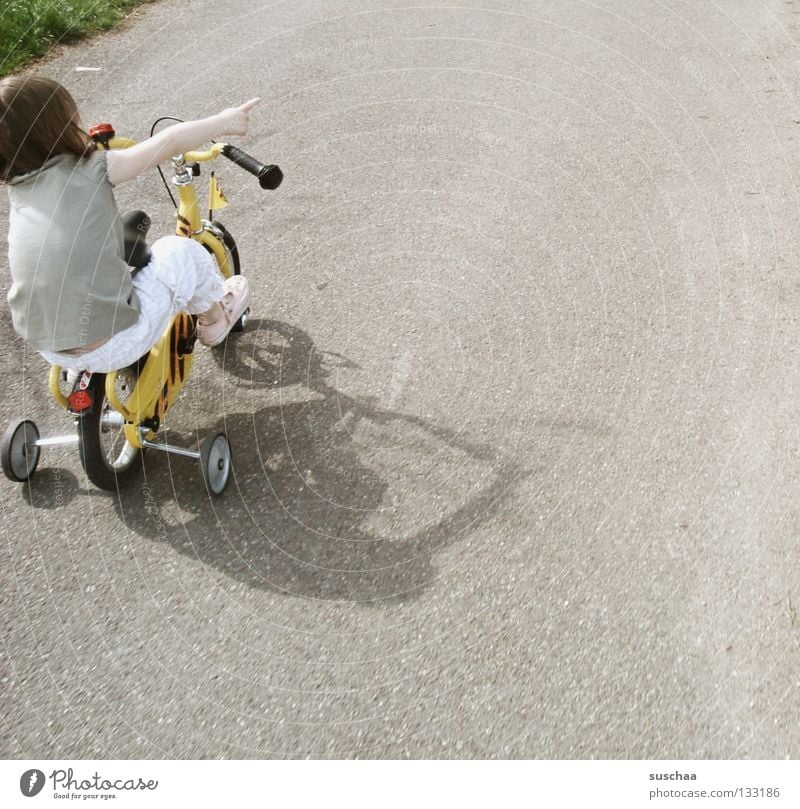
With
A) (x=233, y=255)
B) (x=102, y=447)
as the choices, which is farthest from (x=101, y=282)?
(x=233, y=255)

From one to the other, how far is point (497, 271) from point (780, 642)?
8.00 feet

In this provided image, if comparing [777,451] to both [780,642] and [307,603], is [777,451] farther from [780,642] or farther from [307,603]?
[307,603]

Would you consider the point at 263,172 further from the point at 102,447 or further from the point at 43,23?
the point at 43,23

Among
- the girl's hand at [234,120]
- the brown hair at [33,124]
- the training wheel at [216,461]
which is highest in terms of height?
the brown hair at [33,124]

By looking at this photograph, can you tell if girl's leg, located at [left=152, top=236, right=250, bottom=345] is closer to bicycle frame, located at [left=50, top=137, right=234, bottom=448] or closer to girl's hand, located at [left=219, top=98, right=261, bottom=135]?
bicycle frame, located at [left=50, top=137, right=234, bottom=448]

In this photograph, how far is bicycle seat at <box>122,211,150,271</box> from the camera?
2.92m

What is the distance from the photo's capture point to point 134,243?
294 cm

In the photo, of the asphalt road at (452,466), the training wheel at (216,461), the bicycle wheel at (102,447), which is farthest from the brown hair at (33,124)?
the asphalt road at (452,466)

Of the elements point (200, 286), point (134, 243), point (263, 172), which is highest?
point (263, 172)

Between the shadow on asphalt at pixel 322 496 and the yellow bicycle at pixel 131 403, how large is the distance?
128 mm

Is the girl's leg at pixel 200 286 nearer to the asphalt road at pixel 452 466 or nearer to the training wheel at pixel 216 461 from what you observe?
the asphalt road at pixel 452 466

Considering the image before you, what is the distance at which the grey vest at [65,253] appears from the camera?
8.42 feet

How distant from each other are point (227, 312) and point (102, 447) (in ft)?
2.51

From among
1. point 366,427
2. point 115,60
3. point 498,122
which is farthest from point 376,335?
point 115,60
